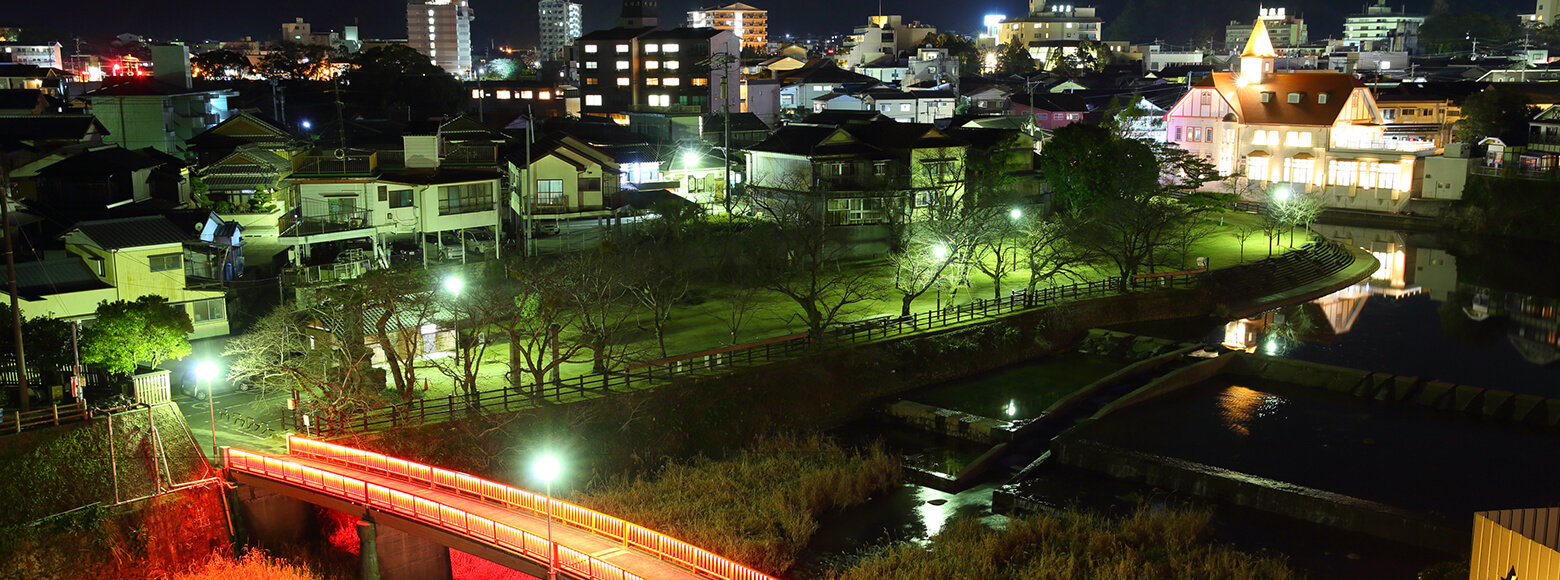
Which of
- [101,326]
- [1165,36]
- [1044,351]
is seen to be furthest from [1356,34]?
[101,326]

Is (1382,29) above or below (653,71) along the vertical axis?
above

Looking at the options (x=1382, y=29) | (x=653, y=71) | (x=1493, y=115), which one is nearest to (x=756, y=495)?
(x=1493, y=115)

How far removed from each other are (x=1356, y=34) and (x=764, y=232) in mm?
150963

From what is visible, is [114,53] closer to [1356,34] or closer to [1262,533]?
[1262,533]

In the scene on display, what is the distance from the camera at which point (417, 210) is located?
102 feet

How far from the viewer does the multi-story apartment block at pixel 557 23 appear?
538 feet

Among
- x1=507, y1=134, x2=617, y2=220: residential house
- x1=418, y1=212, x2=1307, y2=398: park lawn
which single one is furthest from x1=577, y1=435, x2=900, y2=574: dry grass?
x1=507, y1=134, x2=617, y2=220: residential house

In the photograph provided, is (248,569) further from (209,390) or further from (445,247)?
(445,247)

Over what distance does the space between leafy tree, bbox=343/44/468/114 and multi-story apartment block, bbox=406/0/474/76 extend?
83.2 meters

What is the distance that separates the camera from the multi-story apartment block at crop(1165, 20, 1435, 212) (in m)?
52.2

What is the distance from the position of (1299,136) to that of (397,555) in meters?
52.3

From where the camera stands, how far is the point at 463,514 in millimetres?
15344

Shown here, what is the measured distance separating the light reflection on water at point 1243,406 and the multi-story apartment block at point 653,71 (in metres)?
49.0

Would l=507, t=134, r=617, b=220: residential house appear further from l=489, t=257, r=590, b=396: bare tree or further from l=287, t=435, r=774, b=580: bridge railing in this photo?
l=287, t=435, r=774, b=580: bridge railing
